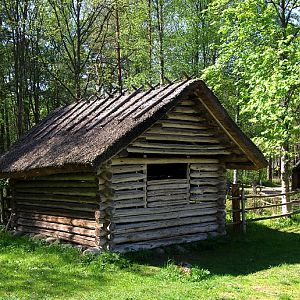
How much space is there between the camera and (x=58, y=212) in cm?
1330

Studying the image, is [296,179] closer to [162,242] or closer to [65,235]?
[162,242]

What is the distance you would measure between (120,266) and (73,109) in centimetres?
742

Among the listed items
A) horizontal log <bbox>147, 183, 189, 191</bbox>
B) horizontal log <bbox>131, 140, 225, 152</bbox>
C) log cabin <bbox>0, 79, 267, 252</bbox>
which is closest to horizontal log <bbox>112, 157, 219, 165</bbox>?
log cabin <bbox>0, 79, 267, 252</bbox>

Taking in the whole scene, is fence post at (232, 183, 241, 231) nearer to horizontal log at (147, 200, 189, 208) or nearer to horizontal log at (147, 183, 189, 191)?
horizontal log at (147, 200, 189, 208)

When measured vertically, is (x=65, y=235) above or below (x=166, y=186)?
below

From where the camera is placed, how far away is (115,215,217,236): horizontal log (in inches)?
467

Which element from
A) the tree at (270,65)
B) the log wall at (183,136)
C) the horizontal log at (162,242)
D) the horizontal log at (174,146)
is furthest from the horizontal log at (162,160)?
the tree at (270,65)

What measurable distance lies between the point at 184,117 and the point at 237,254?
4034 millimetres

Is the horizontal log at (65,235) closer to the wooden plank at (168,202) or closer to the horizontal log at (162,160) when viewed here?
the wooden plank at (168,202)

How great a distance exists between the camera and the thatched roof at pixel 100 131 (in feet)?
35.6

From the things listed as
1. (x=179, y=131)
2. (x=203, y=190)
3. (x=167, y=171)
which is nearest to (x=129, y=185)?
(x=179, y=131)

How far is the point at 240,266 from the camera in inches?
423

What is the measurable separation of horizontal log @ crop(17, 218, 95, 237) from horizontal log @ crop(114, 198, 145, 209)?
38.1 inches

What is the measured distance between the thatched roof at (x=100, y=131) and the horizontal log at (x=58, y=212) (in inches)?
53.1
